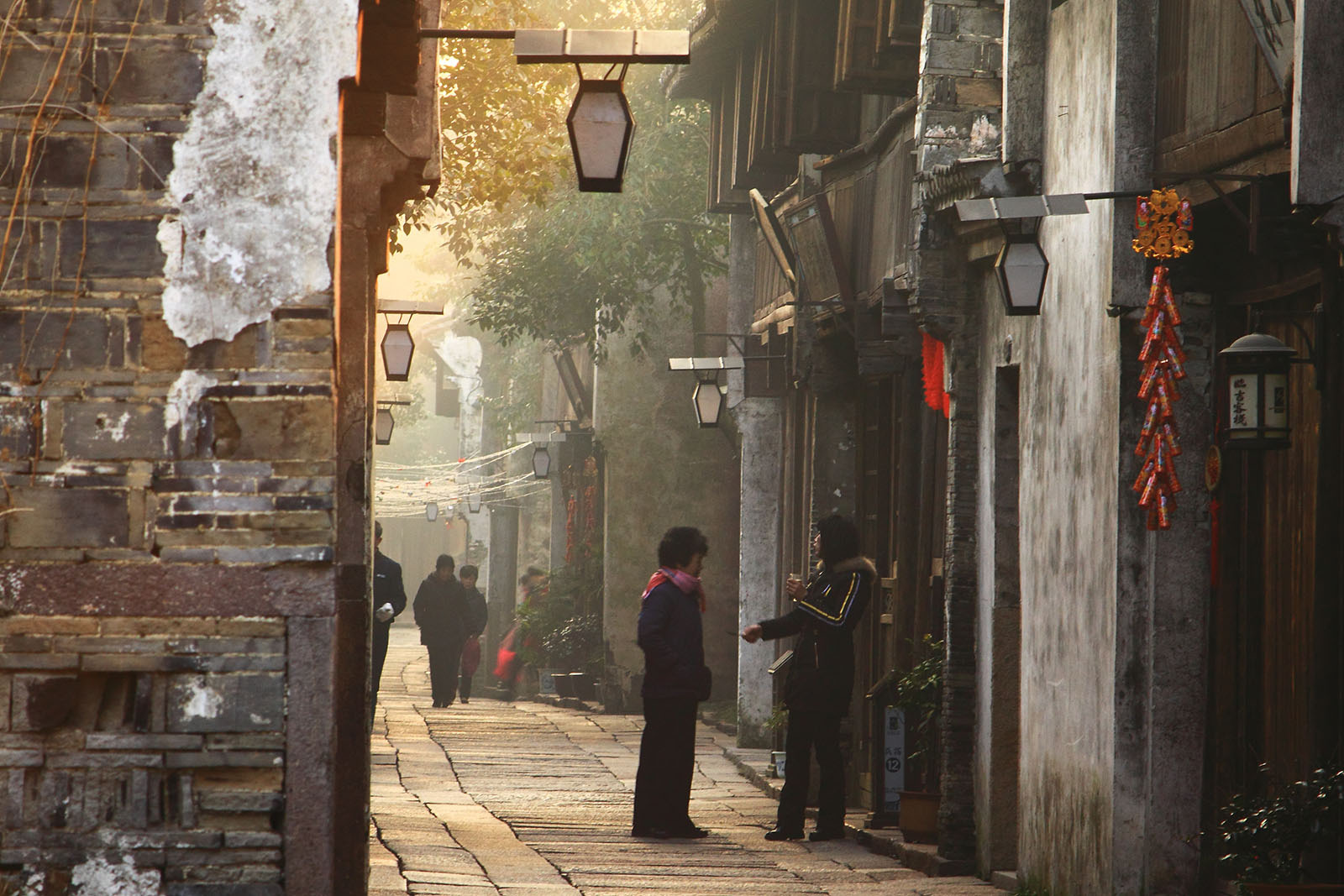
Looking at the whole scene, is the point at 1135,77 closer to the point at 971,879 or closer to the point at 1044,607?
the point at 1044,607

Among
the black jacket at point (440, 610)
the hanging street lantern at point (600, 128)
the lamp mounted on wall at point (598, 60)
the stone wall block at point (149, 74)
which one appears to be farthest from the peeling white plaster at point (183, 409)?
the black jacket at point (440, 610)

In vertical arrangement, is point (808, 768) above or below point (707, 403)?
below

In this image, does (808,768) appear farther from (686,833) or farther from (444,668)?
(444,668)

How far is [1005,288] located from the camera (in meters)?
8.90

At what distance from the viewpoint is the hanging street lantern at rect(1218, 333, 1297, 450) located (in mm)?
6574

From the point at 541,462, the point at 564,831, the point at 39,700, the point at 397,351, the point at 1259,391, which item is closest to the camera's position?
the point at 39,700

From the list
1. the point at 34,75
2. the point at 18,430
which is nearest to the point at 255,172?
the point at 34,75

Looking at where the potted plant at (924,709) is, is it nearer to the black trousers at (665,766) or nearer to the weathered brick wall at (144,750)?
the black trousers at (665,766)

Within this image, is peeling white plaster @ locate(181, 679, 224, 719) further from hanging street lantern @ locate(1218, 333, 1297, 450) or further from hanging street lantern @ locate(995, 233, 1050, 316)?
hanging street lantern @ locate(995, 233, 1050, 316)

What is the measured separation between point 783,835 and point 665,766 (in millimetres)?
803

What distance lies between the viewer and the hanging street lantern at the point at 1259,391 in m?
6.57

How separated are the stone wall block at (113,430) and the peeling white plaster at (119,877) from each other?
3.63 ft

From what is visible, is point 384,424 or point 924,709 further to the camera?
point 384,424

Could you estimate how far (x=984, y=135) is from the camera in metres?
10.9
